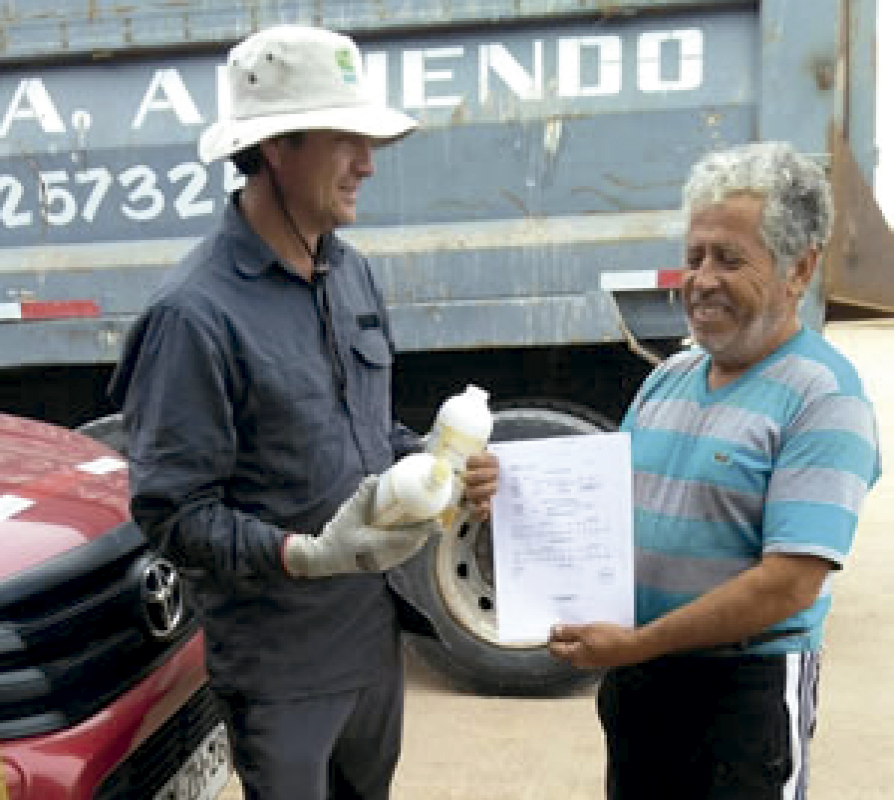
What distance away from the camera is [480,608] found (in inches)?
132

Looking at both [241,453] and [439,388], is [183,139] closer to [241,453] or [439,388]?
[439,388]

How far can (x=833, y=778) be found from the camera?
2.87m

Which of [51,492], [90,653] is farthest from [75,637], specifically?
[51,492]

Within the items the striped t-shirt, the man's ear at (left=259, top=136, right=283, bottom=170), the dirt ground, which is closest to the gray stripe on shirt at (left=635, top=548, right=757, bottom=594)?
the striped t-shirt

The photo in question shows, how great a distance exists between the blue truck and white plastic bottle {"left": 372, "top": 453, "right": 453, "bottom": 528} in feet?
5.38

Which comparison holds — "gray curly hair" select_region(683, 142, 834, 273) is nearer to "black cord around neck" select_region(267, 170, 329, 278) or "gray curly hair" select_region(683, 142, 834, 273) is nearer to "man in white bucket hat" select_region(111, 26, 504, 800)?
"man in white bucket hat" select_region(111, 26, 504, 800)

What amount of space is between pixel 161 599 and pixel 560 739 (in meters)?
1.55

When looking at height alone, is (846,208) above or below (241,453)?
above

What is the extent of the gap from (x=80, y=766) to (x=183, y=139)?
2.04 meters

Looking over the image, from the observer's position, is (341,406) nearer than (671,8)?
Yes

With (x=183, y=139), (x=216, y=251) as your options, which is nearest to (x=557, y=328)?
(x=183, y=139)

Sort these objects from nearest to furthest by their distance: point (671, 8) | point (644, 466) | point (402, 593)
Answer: point (644, 466) < point (402, 593) < point (671, 8)

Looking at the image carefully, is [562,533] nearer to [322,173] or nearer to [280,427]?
[280,427]

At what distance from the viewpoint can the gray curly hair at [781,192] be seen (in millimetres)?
1375
